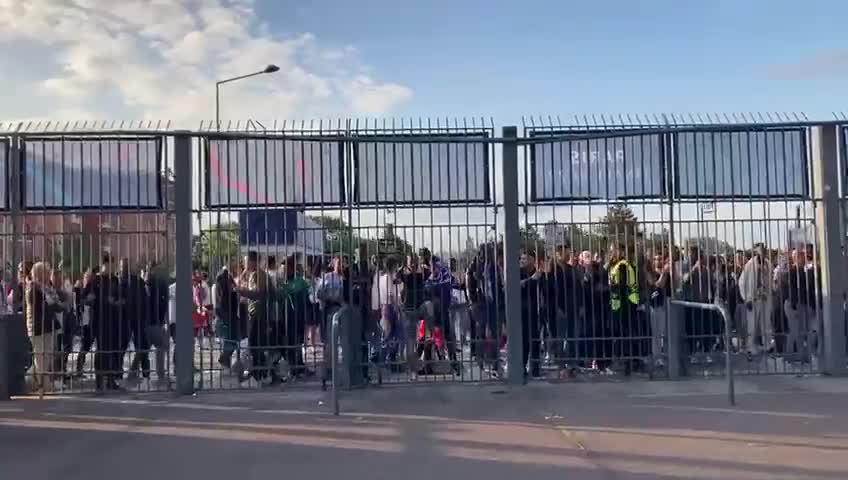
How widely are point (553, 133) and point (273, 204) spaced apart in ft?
11.9

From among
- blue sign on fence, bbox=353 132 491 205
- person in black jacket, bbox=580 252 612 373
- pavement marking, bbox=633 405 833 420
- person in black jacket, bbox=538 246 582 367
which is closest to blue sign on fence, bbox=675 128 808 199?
person in black jacket, bbox=580 252 612 373

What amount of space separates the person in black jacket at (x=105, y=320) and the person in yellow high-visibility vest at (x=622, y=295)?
245 inches

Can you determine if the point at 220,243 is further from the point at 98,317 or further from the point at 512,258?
the point at 512,258

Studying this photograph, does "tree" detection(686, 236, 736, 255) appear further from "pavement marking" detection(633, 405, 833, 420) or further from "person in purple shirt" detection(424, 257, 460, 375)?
"person in purple shirt" detection(424, 257, 460, 375)

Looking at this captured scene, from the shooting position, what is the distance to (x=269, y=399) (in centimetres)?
1097

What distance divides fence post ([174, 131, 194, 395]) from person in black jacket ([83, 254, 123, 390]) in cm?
76

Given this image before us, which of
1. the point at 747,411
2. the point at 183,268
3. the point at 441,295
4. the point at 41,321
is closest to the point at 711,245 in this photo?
the point at 747,411

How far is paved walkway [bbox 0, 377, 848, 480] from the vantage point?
24.2 ft

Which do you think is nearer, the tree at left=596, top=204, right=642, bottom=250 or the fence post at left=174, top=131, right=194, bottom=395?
the fence post at left=174, top=131, right=194, bottom=395

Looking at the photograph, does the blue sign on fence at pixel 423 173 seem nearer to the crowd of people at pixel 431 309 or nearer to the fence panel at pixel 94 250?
the crowd of people at pixel 431 309

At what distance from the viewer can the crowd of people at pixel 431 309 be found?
11.5 metres

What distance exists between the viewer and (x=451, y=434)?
8.70 meters

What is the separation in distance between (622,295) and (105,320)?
6533 millimetres

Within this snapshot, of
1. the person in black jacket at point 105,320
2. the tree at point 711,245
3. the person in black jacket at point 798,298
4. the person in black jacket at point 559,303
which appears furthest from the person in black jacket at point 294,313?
the person in black jacket at point 798,298
